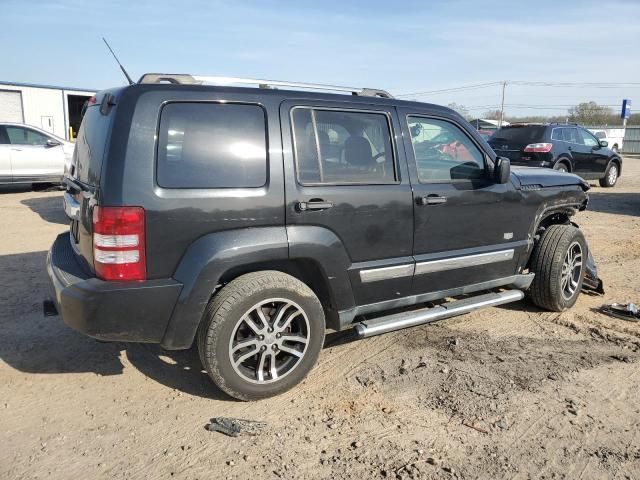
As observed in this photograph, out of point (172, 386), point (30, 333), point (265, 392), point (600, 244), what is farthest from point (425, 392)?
point (600, 244)

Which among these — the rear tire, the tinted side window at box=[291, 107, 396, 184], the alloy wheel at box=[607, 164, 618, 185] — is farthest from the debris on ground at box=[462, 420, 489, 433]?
the alloy wheel at box=[607, 164, 618, 185]

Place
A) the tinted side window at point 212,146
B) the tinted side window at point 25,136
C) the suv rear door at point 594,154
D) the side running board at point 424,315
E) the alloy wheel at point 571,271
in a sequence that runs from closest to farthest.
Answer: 1. the tinted side window at point 212,146
2. the side running board at point 424,315
3. the alloy wheel at point 571,271
4. the tinted side window at point 25,136
5. the suv rear door at point 594,154

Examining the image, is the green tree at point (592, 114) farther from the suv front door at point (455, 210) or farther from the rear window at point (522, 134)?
the suv front door at point (455, 210)

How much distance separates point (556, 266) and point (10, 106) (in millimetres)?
24045

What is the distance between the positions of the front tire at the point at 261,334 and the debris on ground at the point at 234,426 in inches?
7.8

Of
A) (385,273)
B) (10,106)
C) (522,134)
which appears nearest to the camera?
(385,273)

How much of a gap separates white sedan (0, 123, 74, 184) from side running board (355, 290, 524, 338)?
34.2ft

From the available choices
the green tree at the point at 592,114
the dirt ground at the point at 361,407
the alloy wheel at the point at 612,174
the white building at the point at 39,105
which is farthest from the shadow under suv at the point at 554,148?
the green tree at the point at 592,114

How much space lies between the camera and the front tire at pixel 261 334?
3.15 meters

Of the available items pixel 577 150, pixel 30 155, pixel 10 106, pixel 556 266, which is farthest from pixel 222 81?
pixel 10 106

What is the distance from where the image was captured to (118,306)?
2.92m

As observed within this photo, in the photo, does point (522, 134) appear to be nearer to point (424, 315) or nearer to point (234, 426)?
point (424, 315)

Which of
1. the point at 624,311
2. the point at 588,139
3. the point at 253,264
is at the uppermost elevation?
the point at 588,139

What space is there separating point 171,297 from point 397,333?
2.14m
